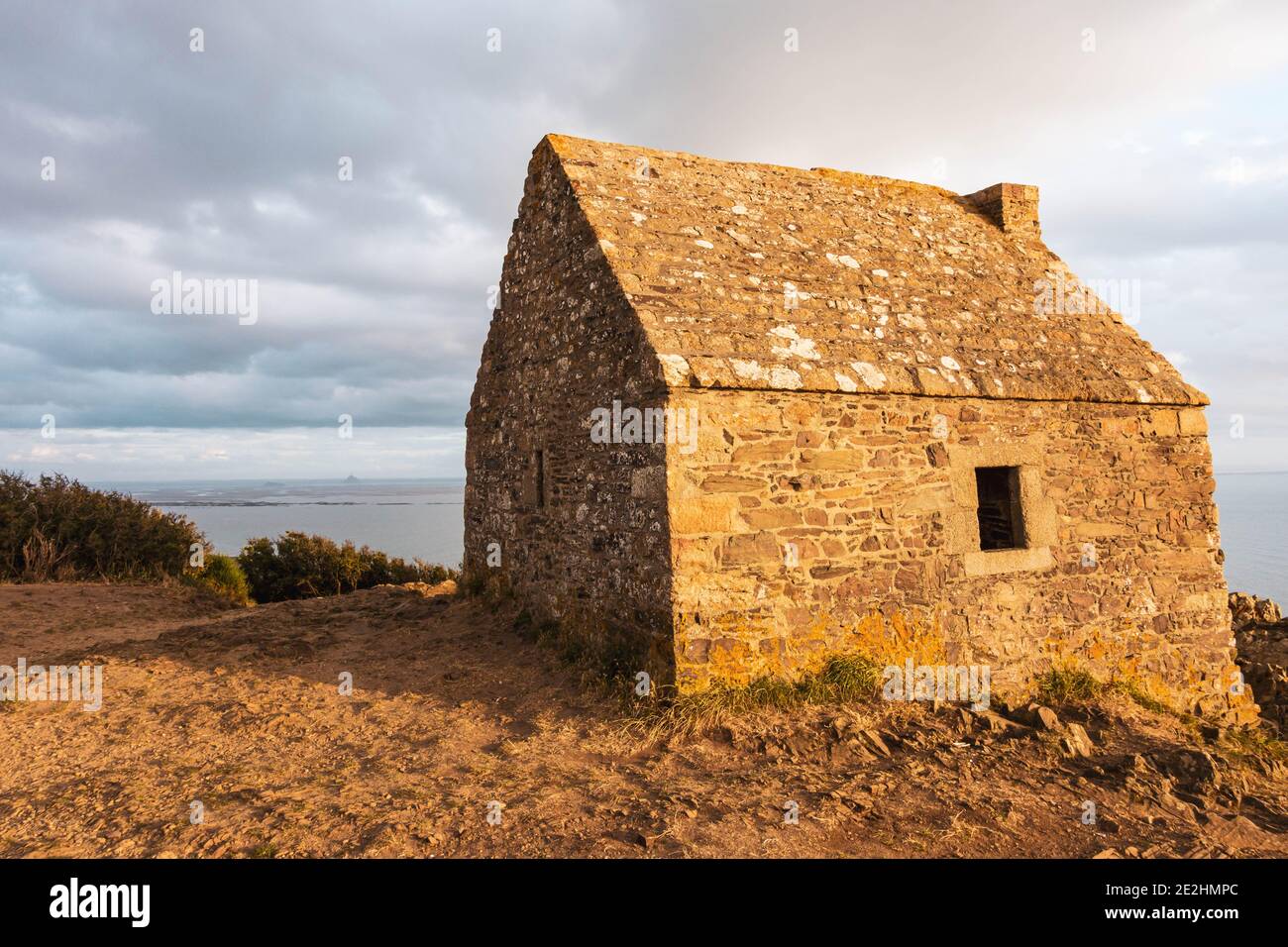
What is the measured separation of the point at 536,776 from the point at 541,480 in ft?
13.1

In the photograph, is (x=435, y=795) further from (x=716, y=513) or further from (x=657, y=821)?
(x=716, y=513)

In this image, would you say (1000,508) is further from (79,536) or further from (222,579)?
(79,536)

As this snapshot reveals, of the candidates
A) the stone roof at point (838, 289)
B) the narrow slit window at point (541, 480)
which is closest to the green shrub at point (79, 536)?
the narrow slit window at point (541, 480)

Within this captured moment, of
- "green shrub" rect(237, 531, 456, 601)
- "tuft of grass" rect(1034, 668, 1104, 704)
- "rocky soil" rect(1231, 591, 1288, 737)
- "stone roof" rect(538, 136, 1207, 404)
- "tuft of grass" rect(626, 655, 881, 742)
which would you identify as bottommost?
"rocky soil" rect(1231, 591, 1288, 737)

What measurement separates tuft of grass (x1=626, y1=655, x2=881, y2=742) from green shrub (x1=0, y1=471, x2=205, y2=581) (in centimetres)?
1121

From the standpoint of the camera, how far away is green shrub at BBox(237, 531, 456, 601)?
1451cm

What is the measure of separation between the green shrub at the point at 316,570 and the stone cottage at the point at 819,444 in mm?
5487

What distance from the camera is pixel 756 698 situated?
240 inches

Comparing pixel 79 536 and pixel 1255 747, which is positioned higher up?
pixel 79 536

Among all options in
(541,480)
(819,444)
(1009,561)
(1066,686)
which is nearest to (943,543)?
(1009,561)

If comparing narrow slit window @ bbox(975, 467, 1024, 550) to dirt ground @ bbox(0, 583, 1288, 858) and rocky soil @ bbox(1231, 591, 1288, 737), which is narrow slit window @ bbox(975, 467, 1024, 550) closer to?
dirt ground @ bbox(0, 583, 1288, 858)

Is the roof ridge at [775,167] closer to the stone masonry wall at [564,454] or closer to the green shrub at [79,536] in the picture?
the stone masonry wall at [564,454]

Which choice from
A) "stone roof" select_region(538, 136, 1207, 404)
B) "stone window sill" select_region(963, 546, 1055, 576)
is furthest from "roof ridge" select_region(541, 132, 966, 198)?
"stone window sill" select_region(963, 546, 1055, 576)

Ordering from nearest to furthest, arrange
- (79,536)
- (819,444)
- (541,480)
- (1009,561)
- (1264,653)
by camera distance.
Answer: (819,444), (1009,561), (541,480), (1264,653), (79,536)
